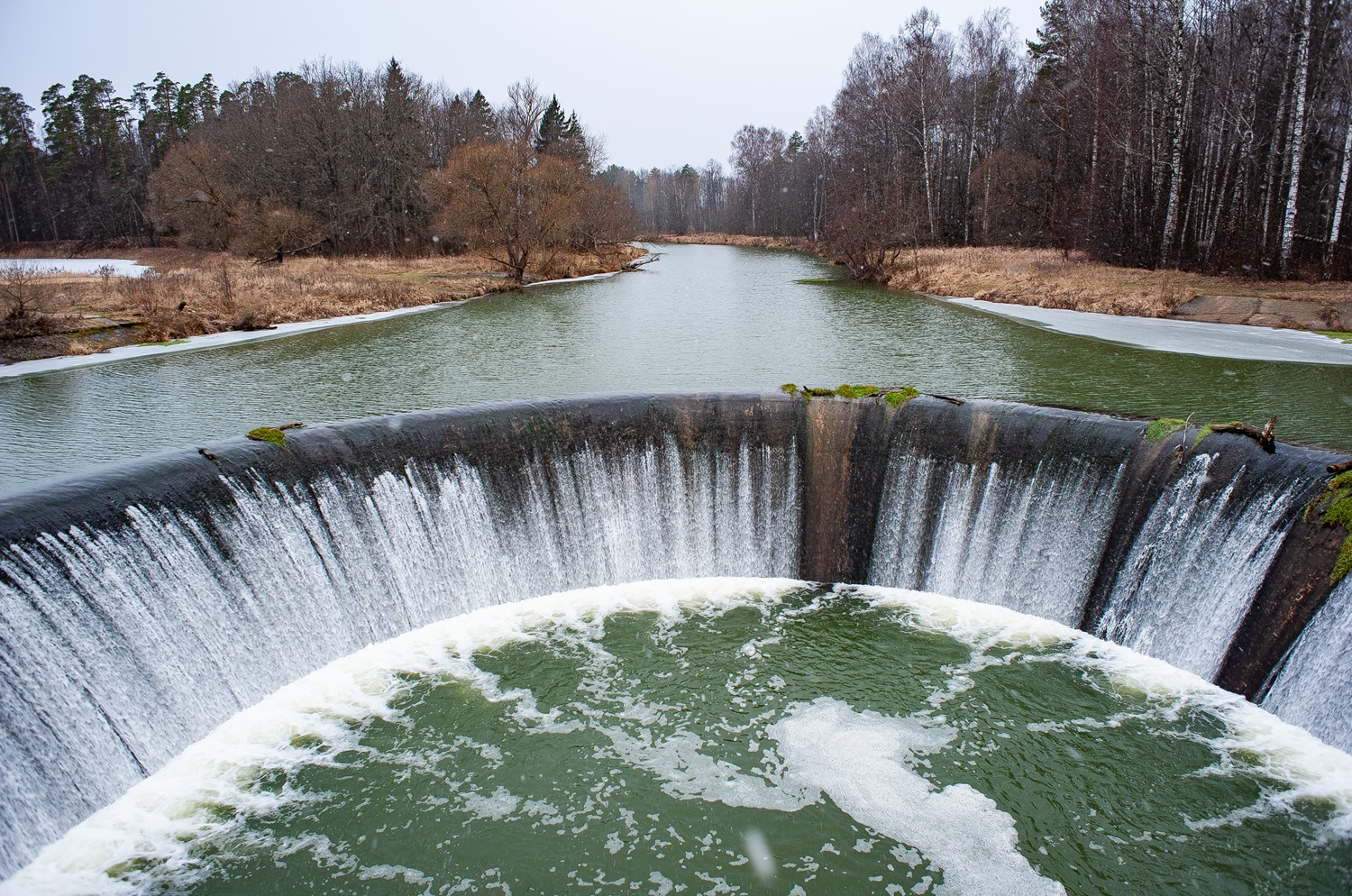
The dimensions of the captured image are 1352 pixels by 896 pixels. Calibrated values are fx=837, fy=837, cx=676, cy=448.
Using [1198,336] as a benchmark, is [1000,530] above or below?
below

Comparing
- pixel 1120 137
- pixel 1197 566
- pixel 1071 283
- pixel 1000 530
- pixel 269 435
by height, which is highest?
pixel 1120 137

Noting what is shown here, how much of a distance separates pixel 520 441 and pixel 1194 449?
6.58 meters

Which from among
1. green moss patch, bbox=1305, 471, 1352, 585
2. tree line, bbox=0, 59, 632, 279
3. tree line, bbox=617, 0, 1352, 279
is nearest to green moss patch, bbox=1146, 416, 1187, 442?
green moss patch, bbox=1305, 471, 1352, 585

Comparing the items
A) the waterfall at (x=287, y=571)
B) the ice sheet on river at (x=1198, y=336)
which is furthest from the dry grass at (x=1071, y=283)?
the waterfall at (x=287, y=571)

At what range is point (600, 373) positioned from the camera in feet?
47.8

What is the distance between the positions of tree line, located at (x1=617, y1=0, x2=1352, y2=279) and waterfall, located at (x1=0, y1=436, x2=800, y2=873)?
17916 mm

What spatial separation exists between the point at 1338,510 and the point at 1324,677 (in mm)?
1296

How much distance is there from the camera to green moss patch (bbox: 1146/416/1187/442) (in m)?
7.86

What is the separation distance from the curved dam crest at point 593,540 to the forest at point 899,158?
1613cm

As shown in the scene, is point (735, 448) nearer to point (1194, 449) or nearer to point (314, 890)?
point (1194, 449)

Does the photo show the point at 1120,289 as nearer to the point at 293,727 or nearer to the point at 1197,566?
the point at 1197,566

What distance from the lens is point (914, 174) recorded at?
44.0 metres

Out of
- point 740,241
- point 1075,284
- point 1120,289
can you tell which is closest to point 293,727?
point 1120,289

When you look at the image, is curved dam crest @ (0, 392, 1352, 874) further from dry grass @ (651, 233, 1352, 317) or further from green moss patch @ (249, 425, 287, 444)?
dry grass @ (651, 233, 1352, 317)
